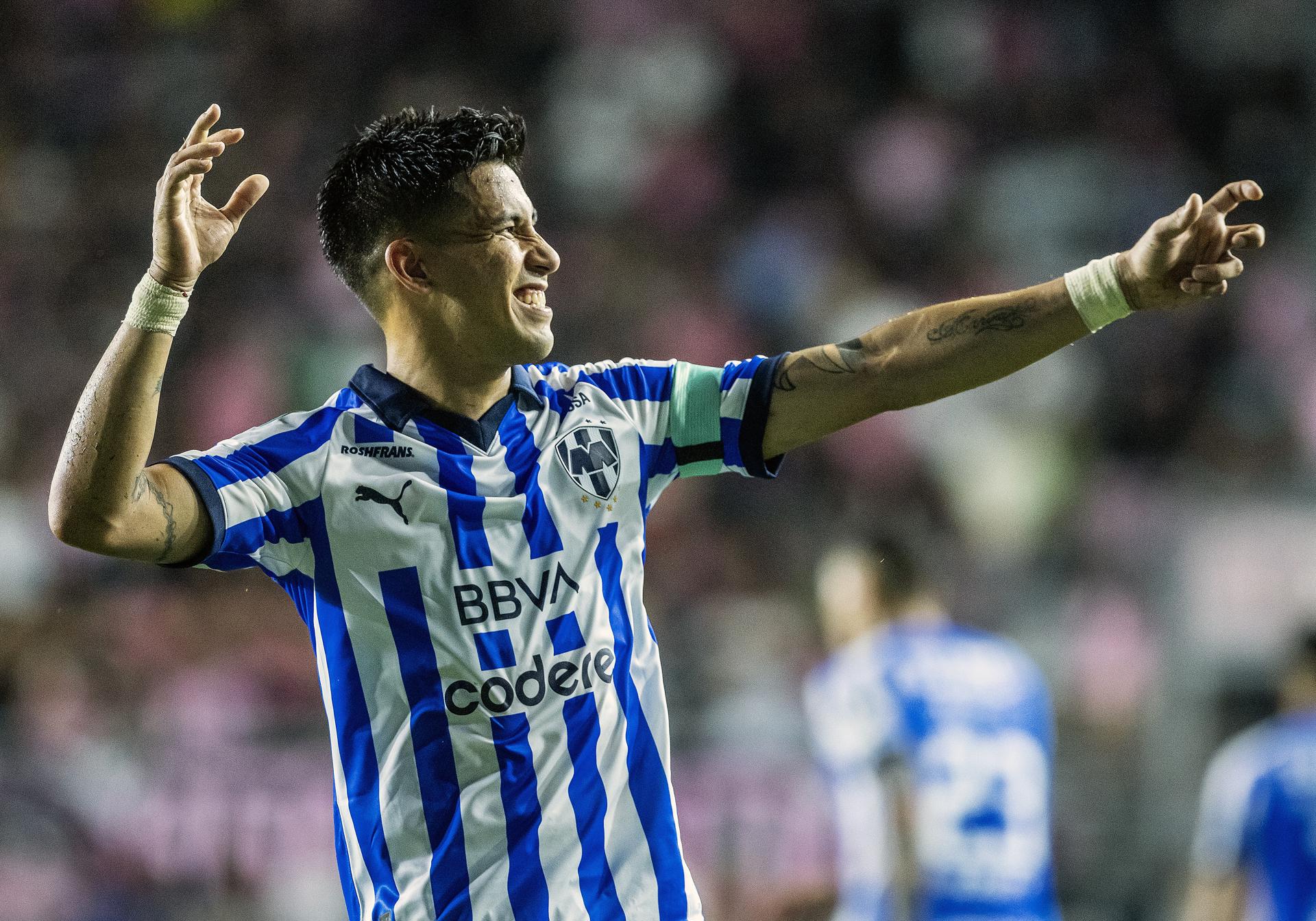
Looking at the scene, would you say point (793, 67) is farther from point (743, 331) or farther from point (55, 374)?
point (55, 374)

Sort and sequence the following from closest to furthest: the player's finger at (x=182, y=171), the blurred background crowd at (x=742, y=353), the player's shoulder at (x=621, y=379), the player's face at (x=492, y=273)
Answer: the player's finger at (x=182, y=171)
the player's face at (x=492, y=273)
the player's shoulder at (x=621, y=379)
the blurred background crowd at (x=742, y=353)

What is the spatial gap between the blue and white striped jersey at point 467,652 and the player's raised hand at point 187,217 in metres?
0.35

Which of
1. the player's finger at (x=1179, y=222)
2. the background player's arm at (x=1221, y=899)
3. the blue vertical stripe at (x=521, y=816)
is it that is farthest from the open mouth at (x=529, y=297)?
the background player's arm at (x=1221, y=899)

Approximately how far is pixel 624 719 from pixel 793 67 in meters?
7.87

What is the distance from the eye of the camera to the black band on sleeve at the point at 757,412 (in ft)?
9.95

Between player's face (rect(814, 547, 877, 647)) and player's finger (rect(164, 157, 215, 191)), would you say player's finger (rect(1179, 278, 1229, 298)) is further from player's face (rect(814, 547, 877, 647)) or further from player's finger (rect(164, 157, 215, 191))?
player's face (rect(814, 547, 877, 647))

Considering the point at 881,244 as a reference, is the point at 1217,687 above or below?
below

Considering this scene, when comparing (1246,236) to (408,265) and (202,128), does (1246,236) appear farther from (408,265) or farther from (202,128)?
(202,128)

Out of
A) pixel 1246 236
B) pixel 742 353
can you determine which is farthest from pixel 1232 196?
pixel 742 353

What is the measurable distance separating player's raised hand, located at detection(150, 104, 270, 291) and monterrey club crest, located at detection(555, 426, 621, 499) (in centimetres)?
76

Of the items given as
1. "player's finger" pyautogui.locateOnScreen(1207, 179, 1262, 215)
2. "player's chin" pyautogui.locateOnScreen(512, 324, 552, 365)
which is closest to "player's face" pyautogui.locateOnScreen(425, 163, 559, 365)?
"player's chin" pyautogui.locateOnScreen(512, 324, 552, 365)

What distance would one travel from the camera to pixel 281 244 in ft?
29.9

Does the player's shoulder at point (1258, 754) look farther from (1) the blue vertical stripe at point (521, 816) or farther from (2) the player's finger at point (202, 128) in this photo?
(2) the player's finger at point (202, 128)

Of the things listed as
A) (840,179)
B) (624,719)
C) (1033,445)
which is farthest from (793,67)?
(624,719)
